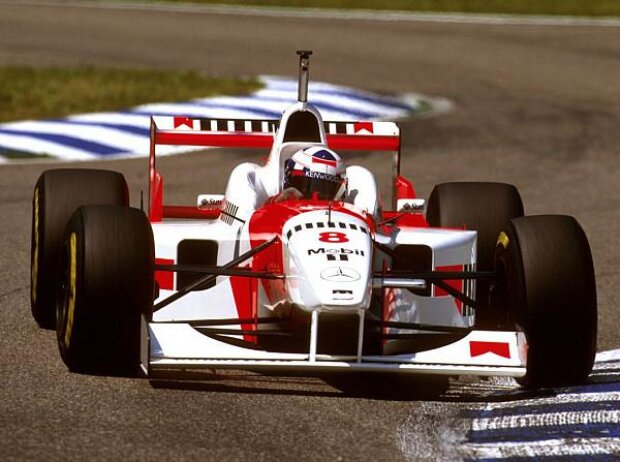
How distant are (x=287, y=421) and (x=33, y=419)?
0.98 metres

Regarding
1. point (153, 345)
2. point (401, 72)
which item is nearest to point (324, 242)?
point (153, 345)

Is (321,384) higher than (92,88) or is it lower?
higher

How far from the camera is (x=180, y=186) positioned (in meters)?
13.4

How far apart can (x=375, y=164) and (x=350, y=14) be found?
13324mm

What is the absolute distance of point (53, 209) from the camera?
27.4 ft

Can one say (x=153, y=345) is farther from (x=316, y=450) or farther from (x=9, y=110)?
(x=9, y=110)

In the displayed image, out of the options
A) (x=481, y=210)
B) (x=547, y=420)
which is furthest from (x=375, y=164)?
(x=547, y=420)

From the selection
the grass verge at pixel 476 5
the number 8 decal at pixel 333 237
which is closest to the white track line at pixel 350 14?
the grass verge at pixel 476 5

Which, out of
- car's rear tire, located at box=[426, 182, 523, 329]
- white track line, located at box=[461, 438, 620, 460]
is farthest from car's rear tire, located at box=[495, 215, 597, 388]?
car's rear tire, located at box=[426, 182, 523, 329]

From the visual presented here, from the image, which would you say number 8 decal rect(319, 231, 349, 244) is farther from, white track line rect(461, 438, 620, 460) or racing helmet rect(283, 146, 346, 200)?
white track line rect(461, 438, 620, 460)

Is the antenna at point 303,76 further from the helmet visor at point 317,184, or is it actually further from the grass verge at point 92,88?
the grass verge at point 92,88

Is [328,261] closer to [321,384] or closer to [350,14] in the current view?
[321,384]

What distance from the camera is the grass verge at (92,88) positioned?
55.5 feet

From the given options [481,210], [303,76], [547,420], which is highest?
[303,76]
